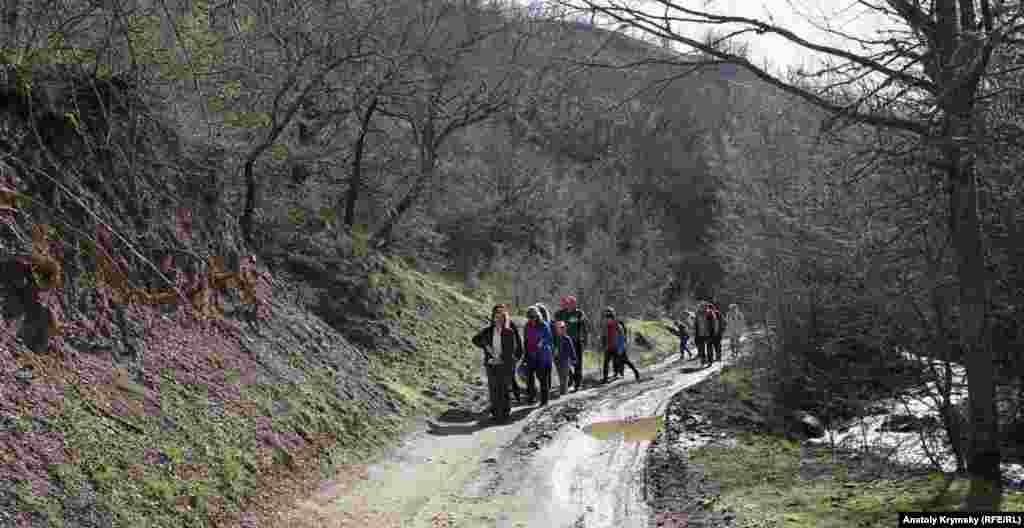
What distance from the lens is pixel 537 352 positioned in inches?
587

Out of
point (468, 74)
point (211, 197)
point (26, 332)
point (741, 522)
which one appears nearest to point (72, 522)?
point (26, 332)

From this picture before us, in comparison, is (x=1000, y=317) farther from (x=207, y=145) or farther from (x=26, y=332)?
(x=207, y=145)


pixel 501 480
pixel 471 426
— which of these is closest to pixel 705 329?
pixel 471 426

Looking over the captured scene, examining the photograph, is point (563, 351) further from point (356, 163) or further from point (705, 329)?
point (356, 163)

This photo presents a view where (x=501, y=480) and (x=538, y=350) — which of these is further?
(x=538, y=350)

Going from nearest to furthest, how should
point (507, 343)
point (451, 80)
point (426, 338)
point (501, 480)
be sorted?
point (501, 480), point (507, 343), point (426, 338), point (451, 80)

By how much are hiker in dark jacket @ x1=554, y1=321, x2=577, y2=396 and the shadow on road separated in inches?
101

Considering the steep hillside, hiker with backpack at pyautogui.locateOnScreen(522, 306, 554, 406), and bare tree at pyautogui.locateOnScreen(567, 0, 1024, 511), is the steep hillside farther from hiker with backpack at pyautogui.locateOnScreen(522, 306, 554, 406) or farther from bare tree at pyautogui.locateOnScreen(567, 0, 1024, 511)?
bare tree at pyautogui.locateOnScreen(567, 0, 1024, 511)

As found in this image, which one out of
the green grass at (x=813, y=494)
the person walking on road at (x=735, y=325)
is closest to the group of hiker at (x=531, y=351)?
the person walking on road at (x=735, y=325)

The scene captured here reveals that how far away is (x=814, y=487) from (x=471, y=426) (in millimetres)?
6179

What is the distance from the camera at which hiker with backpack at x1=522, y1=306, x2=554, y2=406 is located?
14.9 m

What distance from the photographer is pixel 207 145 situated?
12875 millimetres

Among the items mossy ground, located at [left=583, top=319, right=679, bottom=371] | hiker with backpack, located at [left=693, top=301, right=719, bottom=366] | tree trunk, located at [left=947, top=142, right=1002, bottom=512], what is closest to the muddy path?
tree trunk, located at [left=947, top=142, right=1002, bottom=512]

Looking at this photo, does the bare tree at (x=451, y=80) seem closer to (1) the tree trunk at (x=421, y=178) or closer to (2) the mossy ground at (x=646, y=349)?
(1) the tree trunk at (x=421, y=178)
